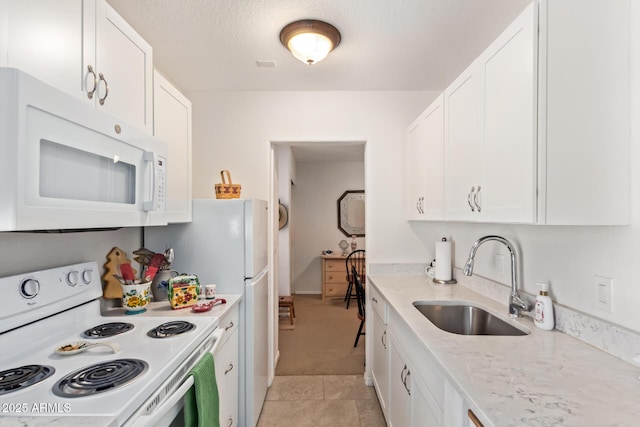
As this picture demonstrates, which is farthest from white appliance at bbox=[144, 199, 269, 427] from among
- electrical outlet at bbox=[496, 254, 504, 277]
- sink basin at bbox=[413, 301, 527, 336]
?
electrical outlet at bbox=[496, 254, 504, 277]

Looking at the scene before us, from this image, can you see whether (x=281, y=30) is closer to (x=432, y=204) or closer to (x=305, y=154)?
(x=432, y=204)

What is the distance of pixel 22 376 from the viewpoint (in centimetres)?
99

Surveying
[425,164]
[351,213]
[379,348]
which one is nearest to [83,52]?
[425,164]

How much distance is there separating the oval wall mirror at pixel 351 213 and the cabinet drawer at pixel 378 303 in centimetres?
316

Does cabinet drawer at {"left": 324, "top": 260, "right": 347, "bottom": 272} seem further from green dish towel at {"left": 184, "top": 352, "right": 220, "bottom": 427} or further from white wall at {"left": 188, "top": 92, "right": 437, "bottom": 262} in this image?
green dish towel at {"left": 184, "top": 352, "right": 220, "bottom": 427}

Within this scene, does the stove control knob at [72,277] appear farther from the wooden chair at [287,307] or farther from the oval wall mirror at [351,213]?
the oval wall mirror at [351,213]

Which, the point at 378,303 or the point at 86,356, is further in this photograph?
the point at 378,303

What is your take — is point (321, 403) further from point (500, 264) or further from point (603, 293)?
point (603, 293)

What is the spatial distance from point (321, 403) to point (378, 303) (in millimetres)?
838

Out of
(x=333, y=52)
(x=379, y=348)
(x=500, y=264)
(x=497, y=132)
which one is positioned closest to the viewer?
(x=497, y=132)

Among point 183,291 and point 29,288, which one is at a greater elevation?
point 29,288

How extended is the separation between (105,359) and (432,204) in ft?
6.03

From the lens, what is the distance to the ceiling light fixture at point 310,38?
176 centimetres

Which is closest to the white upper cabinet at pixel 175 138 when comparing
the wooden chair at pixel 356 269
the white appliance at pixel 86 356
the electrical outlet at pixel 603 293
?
the white appliance at pixel 86 356
